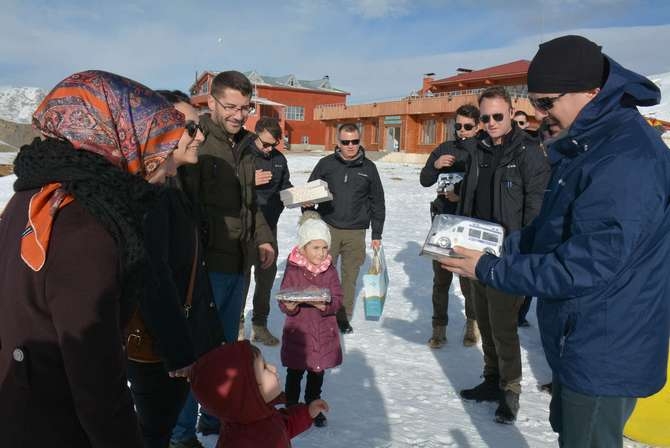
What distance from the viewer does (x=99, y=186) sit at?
1.39m

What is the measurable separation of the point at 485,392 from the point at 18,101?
94786 mm

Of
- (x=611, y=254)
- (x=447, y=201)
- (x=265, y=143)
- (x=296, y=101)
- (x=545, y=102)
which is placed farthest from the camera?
(x=296, y=101)

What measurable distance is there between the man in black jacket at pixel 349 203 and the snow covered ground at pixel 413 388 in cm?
71

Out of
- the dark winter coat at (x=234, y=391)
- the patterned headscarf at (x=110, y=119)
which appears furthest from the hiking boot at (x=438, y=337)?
the patterned headscarf at (x=110, y=119)

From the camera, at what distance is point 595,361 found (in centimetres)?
192

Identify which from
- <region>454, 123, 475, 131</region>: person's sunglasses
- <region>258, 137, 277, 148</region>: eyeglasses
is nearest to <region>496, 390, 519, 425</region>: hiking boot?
<region>454, 123, 475, 131</region>: person's sunglasses

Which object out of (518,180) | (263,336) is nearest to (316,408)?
(518,180)

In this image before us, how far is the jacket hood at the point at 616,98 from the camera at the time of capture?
6.23 feet

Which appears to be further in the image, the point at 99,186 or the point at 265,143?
the point at 265,143

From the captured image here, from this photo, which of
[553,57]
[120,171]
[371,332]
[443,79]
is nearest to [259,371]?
[120,171]

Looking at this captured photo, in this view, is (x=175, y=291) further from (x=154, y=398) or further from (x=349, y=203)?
(x=349, y=203)

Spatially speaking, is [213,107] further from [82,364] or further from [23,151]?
[82,364]

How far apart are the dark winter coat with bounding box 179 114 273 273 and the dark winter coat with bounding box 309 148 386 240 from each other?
7.39ft

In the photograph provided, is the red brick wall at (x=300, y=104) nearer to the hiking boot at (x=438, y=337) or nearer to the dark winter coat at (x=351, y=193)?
the dark winter coat at (x=351, y=193)
